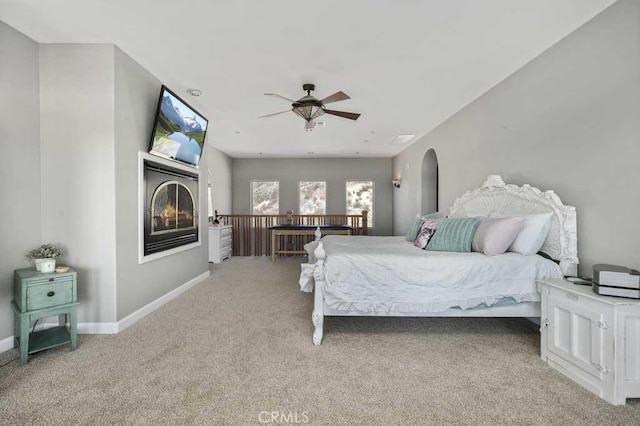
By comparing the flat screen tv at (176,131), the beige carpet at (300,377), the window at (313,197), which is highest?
the flat screen tv at (176,131)

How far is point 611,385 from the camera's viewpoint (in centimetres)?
166

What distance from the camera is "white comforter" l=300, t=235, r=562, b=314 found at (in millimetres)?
2408

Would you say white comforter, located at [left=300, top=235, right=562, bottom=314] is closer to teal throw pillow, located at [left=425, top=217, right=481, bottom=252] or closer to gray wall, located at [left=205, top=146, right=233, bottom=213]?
teal throw pillow, located at [left=425, top=217, right=481, bottom=252]

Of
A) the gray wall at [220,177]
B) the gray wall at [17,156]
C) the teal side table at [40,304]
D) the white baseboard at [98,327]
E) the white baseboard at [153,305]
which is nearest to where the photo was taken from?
the teal side table at [40,304]

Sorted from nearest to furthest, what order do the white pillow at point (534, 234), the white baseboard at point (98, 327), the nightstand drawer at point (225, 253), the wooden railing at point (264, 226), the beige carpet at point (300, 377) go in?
the beige carpet at point (300, 377), the white pillow at point (534, 234), the white baseboard at point (98, 327), the nightstand drawer at point (225, 253), the wooden railing at point (264, 226)

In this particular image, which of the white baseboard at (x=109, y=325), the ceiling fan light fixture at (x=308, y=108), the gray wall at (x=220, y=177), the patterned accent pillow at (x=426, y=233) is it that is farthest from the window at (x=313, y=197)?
the white baseboard at (x=109, y=325)

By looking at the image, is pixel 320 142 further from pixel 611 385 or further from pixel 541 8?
pixel 611 385

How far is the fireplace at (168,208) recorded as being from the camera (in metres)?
3.10

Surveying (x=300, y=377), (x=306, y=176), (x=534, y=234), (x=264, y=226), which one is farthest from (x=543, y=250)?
(x=264, y=226)

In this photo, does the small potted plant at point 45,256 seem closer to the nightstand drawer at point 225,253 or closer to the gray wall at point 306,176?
the nightstand drawer at point 225,253

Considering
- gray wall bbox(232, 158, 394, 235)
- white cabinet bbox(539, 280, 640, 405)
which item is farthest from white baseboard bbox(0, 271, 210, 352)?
gray wall bbox(232, 158, 394, 235)

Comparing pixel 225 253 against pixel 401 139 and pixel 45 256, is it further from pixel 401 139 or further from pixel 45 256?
pixel 401 139

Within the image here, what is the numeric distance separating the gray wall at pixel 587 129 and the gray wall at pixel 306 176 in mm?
4806

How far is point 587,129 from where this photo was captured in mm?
2275
